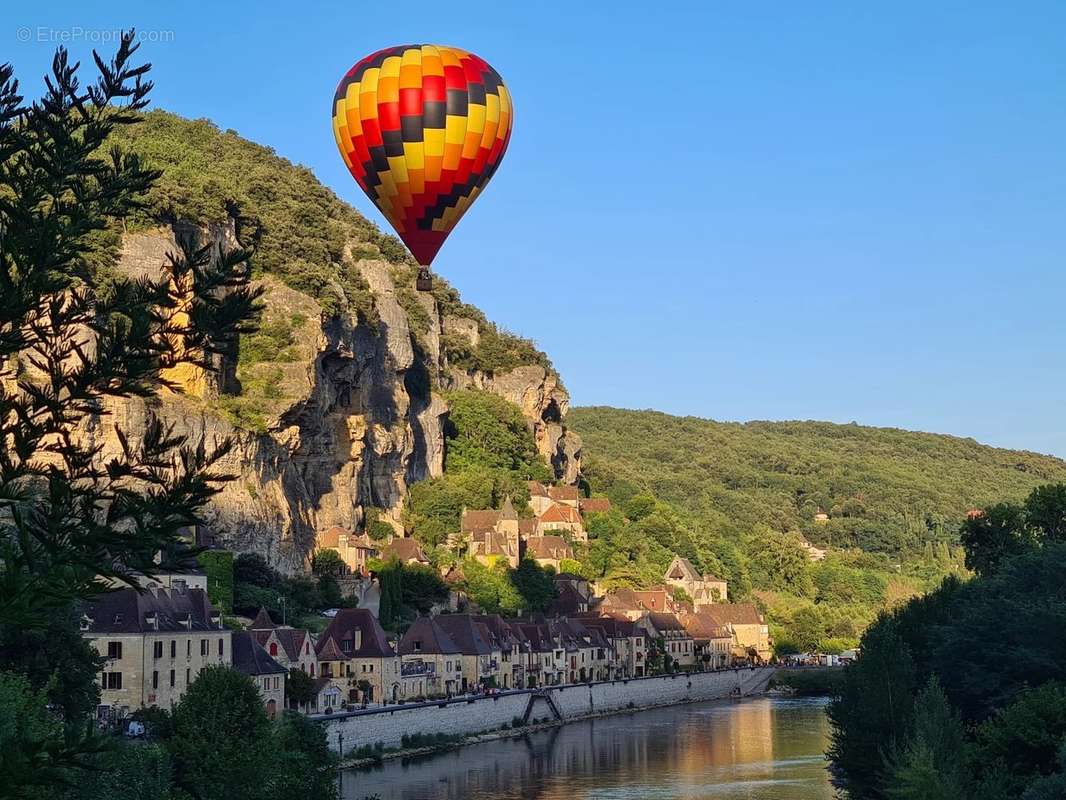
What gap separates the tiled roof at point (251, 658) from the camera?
2048 inches

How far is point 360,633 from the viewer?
205 feet

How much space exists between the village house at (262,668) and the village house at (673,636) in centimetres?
4264

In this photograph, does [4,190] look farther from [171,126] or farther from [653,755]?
[171,126]

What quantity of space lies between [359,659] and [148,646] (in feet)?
44.8

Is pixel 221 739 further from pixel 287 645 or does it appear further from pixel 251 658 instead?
pixel 287 645

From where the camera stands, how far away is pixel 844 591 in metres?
127

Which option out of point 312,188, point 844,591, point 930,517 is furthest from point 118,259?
point 930,517

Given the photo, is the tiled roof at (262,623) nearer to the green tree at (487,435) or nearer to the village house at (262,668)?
the village house at (262,668)

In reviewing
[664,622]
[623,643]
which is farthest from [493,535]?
[664,622]

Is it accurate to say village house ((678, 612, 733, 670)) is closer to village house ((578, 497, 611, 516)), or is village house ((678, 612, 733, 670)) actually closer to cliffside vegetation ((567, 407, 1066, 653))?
cliffside vegetation ((567, 407, 1066, 653))

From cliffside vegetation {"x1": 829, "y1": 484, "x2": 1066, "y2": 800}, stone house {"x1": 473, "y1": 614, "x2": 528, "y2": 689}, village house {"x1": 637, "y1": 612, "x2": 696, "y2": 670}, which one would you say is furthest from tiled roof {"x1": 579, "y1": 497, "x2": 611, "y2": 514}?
cliffside vegetation {"x1": 829, "y1": 484, "x2": 1066, "y2": 800}

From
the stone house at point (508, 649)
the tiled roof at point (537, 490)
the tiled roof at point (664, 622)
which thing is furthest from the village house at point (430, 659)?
the tiled roof at point (537, 490)

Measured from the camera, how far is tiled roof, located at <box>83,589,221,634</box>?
1940 inches

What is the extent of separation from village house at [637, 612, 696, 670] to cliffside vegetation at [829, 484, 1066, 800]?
3519cm
